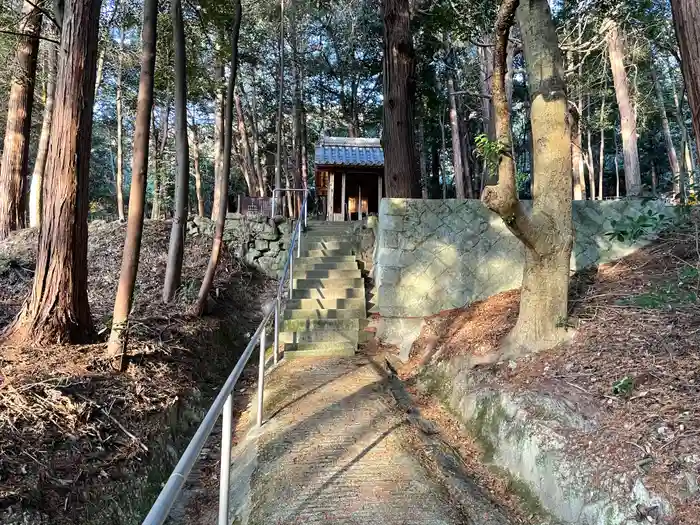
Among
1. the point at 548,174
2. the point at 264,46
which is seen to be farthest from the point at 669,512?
the point at 264,46

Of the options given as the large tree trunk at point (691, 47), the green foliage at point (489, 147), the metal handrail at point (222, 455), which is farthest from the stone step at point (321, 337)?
the large tree trunk at point (691, 47)

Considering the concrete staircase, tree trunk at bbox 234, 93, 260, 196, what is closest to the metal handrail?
the concrete staircase

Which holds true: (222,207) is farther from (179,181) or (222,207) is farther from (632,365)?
(632,365)

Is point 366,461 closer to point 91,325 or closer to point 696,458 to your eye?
point 696,458

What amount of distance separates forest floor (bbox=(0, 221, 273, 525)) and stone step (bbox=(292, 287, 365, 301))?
1.30 meters

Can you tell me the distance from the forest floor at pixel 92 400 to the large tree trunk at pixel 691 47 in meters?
3.68

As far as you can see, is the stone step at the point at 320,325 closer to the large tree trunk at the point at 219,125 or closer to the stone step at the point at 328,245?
the stone step at the point at 328,245

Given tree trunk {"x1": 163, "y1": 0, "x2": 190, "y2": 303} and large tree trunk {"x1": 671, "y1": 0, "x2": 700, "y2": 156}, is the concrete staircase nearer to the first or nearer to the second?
tree trunk {"x1": 163, "y1": 0, "x2": 190, "y2": 303}

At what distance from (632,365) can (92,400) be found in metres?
3.84

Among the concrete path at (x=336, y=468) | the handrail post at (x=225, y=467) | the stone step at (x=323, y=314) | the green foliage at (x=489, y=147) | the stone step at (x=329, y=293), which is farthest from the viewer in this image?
the stone step at (x=329, y=293)

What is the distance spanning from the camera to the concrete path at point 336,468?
257cm

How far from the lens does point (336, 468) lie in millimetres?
3045

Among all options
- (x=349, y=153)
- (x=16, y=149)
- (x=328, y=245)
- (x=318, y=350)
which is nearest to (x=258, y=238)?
(x=328, y=245)

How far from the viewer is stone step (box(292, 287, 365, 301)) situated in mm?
7352
